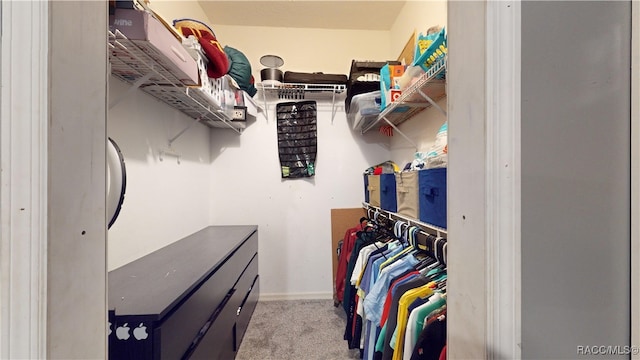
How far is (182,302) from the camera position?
0.84 m

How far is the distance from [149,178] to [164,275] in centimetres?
61

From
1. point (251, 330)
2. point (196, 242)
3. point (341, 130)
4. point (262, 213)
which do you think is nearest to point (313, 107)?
point (341, 130)

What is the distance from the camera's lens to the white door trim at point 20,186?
13.6 inches

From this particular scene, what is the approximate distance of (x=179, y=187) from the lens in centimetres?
170

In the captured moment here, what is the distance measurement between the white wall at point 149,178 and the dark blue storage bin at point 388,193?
145 centimetres

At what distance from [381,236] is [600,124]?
131cm

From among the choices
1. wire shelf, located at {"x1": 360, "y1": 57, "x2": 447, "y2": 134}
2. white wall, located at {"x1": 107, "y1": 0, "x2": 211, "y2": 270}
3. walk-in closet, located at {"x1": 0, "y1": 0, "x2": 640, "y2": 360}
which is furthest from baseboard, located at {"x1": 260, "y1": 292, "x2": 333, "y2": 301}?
wire shelf, located at {"x1": 360, "y1": 57, "x2": 447, "y2": 134}

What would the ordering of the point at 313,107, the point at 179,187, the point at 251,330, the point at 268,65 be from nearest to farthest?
the point at 179,187, the point at 251,330, the point at 268,65, the point at 313,107

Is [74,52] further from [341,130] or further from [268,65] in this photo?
[341,130]

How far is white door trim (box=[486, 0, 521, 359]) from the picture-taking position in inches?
16.4

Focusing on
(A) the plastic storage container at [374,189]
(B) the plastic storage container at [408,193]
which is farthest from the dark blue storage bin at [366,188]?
(B) the plastic storage container at [408,193]

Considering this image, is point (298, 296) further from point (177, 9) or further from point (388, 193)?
point (177, 9)

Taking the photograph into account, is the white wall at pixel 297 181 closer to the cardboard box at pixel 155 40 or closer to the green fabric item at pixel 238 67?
the green fabric item at pixel 238 67
